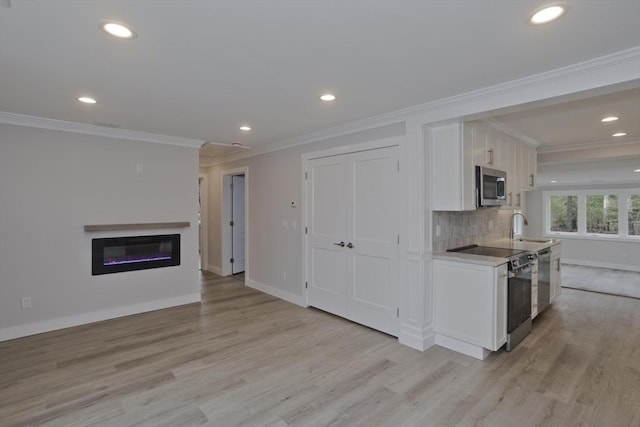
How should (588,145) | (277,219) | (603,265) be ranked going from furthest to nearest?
1. (603,265)
2. (277,219)
3. (588,145)

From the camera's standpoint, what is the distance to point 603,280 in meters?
6.46

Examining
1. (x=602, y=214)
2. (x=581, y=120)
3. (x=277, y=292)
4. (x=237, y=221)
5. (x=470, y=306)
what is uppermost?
(x=581, y=120)

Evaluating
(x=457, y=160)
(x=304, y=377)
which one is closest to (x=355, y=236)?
(x=457, y=160)

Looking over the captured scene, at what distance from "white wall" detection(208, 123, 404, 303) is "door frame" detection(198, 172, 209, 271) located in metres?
1.18

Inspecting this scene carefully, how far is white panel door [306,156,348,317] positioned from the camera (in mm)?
4168

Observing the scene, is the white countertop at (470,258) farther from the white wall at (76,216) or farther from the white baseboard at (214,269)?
the white baseboard at (214,269)

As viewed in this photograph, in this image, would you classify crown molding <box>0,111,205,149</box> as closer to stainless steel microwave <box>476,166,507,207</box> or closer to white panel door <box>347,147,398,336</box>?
white panel door <box>347,147,398,336</box>

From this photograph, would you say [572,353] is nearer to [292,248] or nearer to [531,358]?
[531,358]

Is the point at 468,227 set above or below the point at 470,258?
above

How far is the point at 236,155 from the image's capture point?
19.4 ft

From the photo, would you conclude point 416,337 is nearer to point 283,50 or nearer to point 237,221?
point 283,50

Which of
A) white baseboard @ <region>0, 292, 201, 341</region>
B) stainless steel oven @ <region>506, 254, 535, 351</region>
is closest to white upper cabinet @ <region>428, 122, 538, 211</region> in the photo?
stainless steel oven @ <region>506, 254, 535, 351</region>

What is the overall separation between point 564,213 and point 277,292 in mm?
8371

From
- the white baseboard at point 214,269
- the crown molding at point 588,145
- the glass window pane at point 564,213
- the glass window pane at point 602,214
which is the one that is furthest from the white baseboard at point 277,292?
the glass window pane at point 602,214
